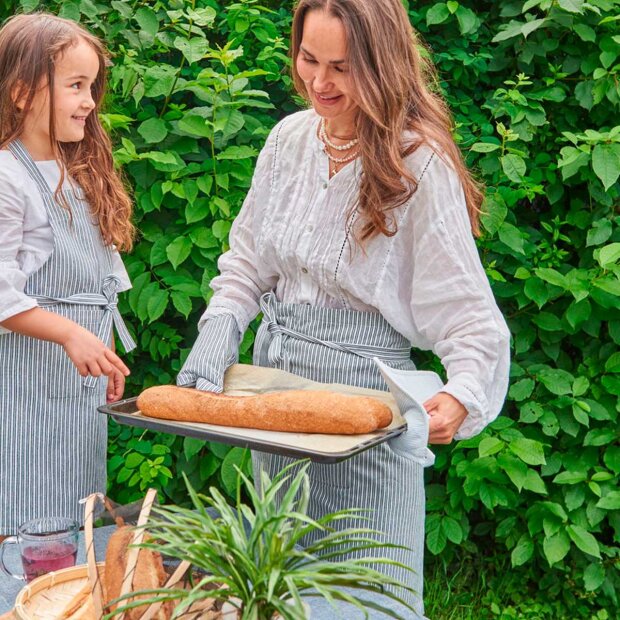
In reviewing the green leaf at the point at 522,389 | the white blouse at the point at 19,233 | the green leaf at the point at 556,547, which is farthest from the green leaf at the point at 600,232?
the white blouse at the point at 19,233

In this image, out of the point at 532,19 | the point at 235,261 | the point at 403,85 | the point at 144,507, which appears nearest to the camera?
the point at 144,507

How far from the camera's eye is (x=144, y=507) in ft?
3.91

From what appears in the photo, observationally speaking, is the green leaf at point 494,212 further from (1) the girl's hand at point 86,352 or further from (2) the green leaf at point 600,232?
(1) the girl's hand at point 86,352

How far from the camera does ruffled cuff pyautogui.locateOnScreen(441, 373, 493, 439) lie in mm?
1485

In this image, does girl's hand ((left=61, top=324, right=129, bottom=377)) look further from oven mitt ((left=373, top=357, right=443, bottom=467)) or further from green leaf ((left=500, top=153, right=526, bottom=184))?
green leaf ((left=500, top=153, right=526, bottom=184))

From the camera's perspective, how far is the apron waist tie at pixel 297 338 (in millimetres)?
1612

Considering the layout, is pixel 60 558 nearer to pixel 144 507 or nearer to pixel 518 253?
pixel 144 507

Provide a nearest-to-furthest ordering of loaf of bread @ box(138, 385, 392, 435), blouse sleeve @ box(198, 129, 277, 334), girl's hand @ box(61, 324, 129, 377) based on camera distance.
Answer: loaf of bread @ box(138, 385, 392, 435)
blouse sleeve @ box(198, 129, 277, 334)
girl's hand @ box(61, 324, 129, 377)

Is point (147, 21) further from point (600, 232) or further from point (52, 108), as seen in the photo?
point (600, 232)

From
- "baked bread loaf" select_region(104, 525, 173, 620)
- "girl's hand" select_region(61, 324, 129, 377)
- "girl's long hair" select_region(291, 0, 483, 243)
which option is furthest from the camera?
"girl's hand" select_region(61, 324, 129, 377)

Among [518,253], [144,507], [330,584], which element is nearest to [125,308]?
[518,253]

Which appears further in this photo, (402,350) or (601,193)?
(601,193)

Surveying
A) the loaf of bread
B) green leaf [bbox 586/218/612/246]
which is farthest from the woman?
green leaf [bbox 586/218/612/246]

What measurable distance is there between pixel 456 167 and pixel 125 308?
134cm
